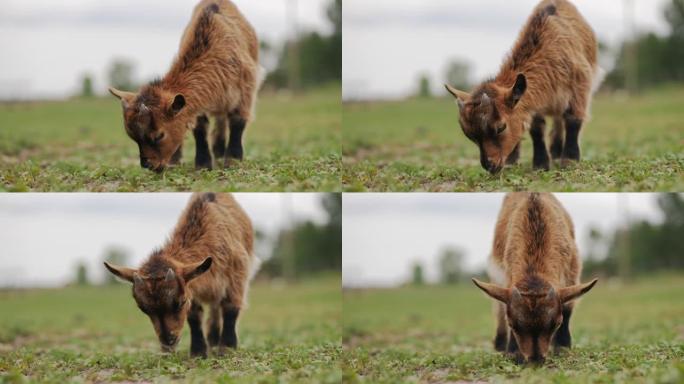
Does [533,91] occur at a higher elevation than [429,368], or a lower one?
higher

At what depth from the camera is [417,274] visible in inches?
→ 482

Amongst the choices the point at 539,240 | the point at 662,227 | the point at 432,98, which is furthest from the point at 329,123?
the point at 662,227

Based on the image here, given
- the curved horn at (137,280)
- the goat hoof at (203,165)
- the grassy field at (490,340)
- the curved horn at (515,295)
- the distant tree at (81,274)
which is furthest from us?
the distant tree at (81,274)

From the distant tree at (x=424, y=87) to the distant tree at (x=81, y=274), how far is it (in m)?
4.58

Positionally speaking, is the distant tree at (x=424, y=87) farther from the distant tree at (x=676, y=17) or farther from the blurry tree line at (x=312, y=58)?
the distant tree at (x=676, y=17)

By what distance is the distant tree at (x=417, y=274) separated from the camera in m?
11.7

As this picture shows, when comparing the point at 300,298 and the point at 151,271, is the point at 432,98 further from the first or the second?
the point at 151,271

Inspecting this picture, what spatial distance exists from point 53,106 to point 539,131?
6371mm

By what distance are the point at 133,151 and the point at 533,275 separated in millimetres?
4065

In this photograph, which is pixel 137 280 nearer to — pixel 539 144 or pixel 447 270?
pixel 539 144

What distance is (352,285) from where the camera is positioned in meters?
7.58

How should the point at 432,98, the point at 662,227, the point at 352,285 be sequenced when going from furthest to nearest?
the point at 662,227, the point at 432,98, the point at 352,285

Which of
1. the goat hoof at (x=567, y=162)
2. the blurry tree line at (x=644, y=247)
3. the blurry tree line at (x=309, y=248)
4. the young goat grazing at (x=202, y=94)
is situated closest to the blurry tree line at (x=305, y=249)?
the blurry tree line at (x=309, y=248)

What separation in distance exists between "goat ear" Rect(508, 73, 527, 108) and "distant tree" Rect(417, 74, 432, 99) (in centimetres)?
287
